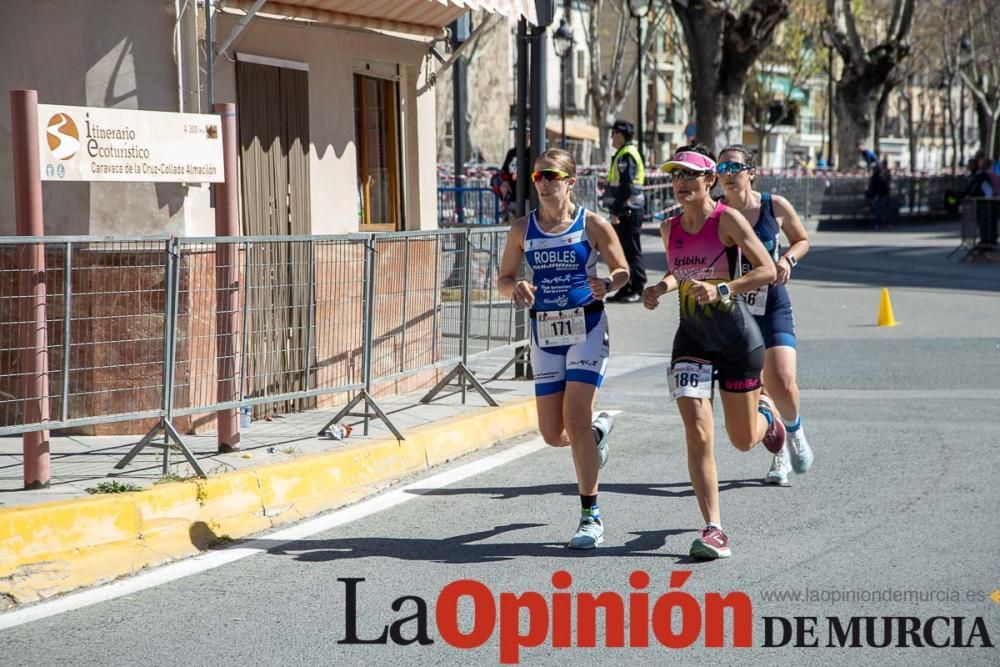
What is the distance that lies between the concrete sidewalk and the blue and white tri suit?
5.30ft

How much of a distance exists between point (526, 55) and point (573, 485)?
4714 millimetres

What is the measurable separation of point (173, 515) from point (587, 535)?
2.03m

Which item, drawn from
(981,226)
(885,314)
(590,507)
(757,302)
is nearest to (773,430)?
(757,302)

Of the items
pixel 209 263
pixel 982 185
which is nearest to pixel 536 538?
pixel 209 263

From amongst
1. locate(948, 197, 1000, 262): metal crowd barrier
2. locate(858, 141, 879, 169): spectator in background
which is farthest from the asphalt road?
locate(858, 141, 879, 169): spectator in background

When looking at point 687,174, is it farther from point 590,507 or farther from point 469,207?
point 469,207

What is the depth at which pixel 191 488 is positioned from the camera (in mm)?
6926

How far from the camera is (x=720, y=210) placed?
6637 millimetres

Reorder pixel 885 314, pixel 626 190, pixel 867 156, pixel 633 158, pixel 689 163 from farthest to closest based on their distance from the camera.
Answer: pixel 867 156 → pixel 626 190 → pixel 633 158 → pixel 885 314 → pixel 689 163

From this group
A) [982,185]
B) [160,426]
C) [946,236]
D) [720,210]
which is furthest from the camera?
[946,236]

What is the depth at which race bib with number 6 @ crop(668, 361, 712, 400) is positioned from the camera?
256 inches

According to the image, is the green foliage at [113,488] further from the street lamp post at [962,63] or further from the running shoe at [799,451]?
the street lamp post at [962,63]

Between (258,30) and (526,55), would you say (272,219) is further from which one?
(526,55)

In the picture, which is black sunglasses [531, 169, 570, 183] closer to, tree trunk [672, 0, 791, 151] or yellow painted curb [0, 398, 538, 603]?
yellow painted curb [0, 398, 538, 603]
